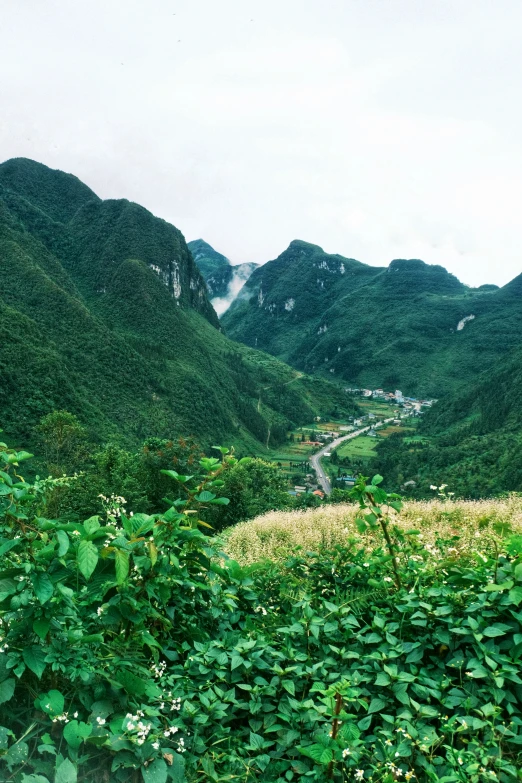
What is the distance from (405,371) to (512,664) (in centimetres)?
19936

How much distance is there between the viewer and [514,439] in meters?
56.2

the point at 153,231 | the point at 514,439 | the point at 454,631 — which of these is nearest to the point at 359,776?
the point at 454,631

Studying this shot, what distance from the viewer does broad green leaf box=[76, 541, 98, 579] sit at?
6.25 ft

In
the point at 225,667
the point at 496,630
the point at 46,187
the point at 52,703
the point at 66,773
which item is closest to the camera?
the point at 66,773

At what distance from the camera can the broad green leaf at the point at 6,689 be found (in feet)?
5.82

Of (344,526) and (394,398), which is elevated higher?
(344,526)

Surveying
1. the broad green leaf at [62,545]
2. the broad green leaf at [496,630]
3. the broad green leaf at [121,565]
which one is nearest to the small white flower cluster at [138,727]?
the broad green leaf at [121,565]

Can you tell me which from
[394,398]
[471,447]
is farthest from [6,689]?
[394,398]

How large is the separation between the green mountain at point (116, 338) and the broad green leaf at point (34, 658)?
5440 cm

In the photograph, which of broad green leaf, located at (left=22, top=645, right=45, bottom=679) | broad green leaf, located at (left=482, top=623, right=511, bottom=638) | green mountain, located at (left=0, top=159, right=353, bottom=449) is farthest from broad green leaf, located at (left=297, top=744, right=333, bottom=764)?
green mountain, located at (left=0, top=159, right=353, bottom=449)

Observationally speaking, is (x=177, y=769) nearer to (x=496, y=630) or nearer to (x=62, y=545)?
(x=62, y=545)

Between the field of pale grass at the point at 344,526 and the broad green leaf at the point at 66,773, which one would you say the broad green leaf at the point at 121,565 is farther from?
the field of pale grass at the point at 344,526

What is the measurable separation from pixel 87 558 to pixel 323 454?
10311cm

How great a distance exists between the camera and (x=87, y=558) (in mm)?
1952
